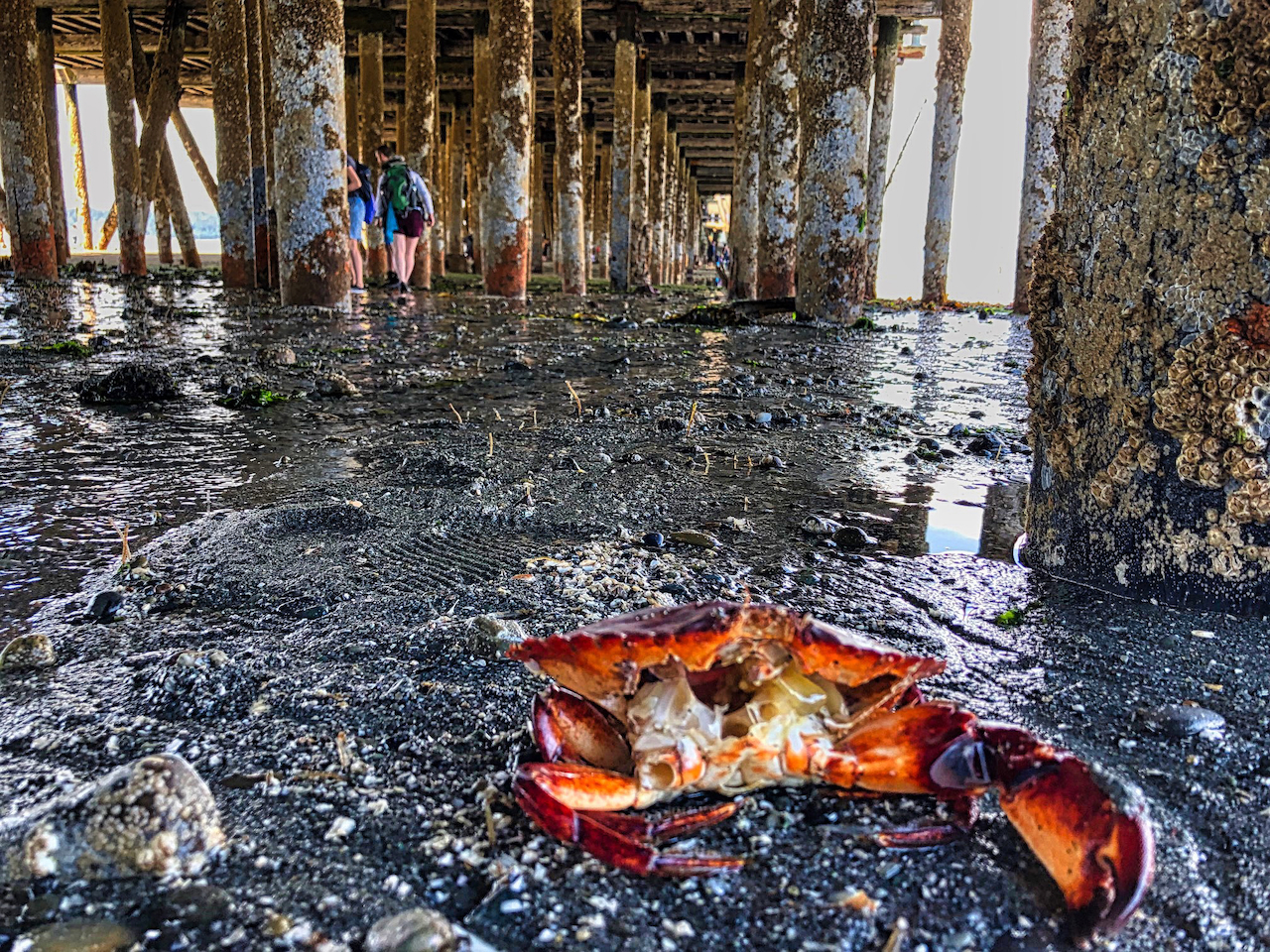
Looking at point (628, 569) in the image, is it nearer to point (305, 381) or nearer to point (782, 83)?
point (305, 381)

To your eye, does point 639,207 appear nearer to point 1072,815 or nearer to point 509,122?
point 509,122

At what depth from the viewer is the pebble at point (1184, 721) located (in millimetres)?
1709

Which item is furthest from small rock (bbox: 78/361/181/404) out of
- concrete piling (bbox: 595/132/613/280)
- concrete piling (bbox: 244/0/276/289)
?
concrete piling (bbox: 595/132/613/280)

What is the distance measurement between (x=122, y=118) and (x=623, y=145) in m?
8.67

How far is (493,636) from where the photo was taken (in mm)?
2088

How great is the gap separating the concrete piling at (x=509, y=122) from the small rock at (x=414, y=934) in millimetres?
12218

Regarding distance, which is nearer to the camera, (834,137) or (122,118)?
(834,137)

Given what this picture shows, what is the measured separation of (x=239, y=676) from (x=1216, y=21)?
245cm

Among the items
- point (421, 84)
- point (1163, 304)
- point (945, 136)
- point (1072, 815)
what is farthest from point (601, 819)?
point (945, 136)

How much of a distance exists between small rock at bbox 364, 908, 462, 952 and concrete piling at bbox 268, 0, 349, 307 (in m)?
9.20

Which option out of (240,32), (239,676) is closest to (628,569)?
(239,676)

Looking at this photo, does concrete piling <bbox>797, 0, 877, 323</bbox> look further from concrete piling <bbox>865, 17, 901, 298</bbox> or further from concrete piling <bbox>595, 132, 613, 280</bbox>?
concrete piling <bbox>595, 132, 613, 280</bbox>

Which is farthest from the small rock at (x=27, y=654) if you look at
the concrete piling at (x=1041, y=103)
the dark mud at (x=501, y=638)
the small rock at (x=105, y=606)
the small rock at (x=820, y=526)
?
the concrete piling at (x=1041, y=103)

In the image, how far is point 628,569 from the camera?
259cm
